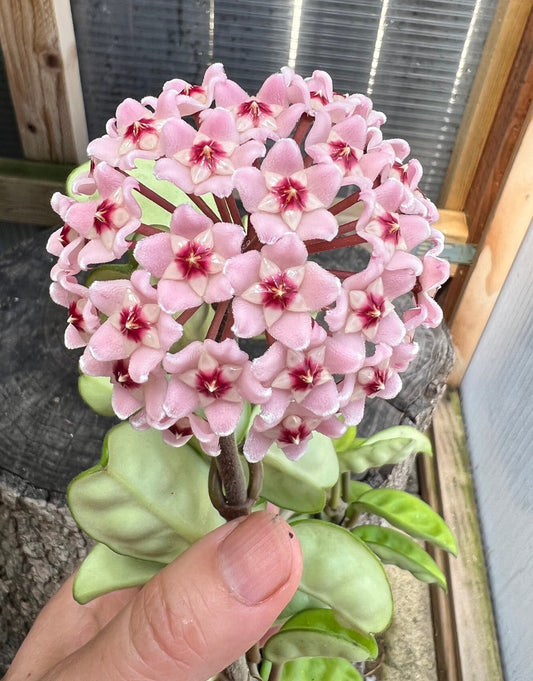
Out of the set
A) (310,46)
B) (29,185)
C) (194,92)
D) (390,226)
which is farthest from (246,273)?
(29,185)

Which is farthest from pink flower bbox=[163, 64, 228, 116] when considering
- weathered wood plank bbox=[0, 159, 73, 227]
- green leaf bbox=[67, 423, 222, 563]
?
weathered wood plank bbox=[0, 159, 73, 227]

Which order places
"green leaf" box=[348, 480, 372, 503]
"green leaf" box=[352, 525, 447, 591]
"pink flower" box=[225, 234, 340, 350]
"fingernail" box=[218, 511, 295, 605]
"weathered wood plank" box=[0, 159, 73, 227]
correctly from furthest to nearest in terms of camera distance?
"weathered wood plank" box=[0, 159, 73, 227] → "green leaf" box=[348, 480, 372, 503] → "green leaf" box=[352, 525, 447, 591] → "fingernail" box=[218, 511, 295, 605] → "pink flower" box=[225, 234, 340, 350]

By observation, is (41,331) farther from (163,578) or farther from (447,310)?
(447,310)

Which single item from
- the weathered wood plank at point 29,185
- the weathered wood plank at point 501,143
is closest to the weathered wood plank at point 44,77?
the weathered wood plank at point 29,185

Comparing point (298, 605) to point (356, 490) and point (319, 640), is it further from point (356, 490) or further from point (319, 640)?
point (356, 490)

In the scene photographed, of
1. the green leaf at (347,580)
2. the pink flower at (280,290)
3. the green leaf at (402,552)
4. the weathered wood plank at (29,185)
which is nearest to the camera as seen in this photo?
the pink flower at (280,290)

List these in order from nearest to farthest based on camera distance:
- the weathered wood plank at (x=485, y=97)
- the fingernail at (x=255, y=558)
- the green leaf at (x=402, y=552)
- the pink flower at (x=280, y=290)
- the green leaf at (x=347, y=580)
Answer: the pink flower at (x=280, y=290), the fingernail at (x=255, y=558), the green leaf at (x=347, y=580), the green leaf at (x=402, y=552), the weathered wood plank at (x=485, y=97)

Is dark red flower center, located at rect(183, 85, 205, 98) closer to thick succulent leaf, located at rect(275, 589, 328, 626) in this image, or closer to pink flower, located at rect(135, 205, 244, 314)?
pink flower, located at rect(135, 205, 244, 314)

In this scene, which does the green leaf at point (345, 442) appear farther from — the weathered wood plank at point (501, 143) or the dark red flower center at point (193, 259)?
the weathered wood plank at point (501, 143)
